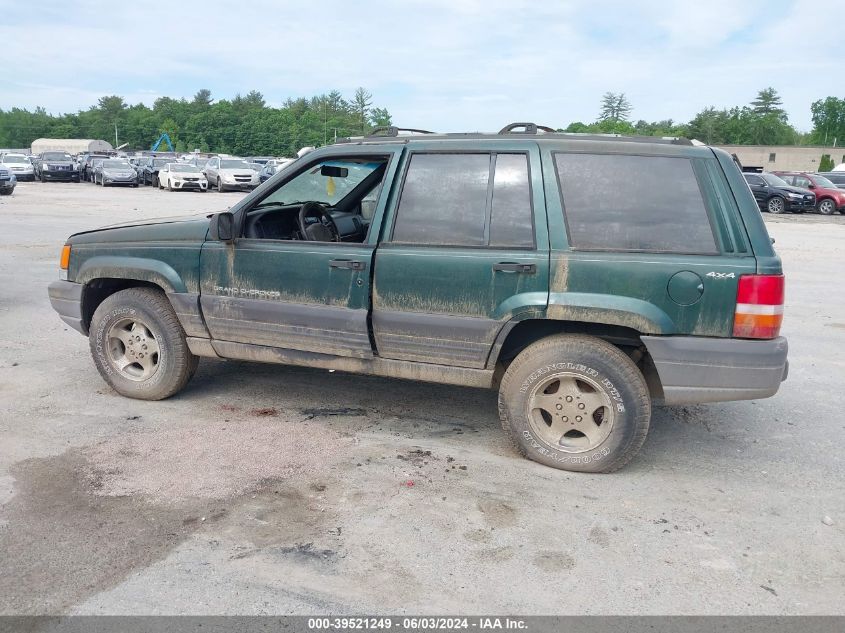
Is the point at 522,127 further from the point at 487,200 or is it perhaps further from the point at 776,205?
the point at 776,205

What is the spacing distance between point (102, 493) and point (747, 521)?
3294 mm

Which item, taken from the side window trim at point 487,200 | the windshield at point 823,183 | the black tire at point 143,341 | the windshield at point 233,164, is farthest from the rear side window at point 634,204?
the windshield at point 233,164

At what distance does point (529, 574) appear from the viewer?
123 inches

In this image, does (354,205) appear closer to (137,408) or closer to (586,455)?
(137,408)

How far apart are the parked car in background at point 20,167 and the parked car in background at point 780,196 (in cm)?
3648

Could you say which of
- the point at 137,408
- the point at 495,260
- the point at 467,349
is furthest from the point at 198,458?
the point at 495,260

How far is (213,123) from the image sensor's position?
10950 cm

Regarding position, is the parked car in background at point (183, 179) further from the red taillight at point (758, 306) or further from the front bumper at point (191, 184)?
the red taillight at point (758, 306)

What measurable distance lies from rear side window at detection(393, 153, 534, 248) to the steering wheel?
0.81m

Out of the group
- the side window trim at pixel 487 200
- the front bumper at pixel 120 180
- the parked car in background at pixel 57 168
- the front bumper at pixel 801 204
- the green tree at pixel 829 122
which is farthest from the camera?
the green tree at pixel 829 122

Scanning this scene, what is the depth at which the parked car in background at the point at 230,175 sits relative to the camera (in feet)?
105

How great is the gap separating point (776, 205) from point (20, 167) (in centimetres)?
3793

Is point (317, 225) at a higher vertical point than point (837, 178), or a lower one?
lower

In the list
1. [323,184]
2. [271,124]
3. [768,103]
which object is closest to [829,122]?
[768,103]
